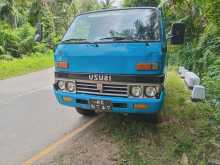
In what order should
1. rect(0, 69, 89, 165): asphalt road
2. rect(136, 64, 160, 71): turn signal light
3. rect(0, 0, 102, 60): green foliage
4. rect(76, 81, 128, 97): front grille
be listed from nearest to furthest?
1. rect(136, 64, 160, 71): turn signal light
2. rect(76, 81, 128, 97): front grille
3. rect(0, 69, 89, 165): asphalt road
4. rect(0, 0, 102, 60): green foliage

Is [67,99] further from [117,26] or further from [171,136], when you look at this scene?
[171,136]

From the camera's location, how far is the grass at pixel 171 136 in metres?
4.32

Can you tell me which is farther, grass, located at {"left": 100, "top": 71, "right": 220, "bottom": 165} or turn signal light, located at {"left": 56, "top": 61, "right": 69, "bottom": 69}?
turn signal light, located at {"left": 56, "top": 61, "right": 69, "bottom": 69}

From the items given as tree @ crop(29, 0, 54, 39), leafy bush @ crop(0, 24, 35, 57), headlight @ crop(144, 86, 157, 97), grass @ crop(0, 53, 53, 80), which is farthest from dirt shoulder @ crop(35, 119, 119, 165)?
tree @ crop(29, 0, 54, 39)

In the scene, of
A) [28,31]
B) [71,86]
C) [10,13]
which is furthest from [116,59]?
[10,13]

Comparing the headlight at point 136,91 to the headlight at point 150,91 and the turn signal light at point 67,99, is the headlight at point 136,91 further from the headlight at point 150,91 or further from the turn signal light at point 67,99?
the turn signal light at point 67,99

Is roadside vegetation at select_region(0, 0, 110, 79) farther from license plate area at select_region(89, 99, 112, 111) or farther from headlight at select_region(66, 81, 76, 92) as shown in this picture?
license plate area at select_region(89, 99, 112, 111)

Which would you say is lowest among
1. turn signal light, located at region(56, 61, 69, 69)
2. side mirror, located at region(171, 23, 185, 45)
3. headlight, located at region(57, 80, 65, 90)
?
headlight, located at region(57, 80, 65, 90)

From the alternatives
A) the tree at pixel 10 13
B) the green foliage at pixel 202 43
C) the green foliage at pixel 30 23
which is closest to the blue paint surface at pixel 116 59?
the green foliage at pixel 202 43

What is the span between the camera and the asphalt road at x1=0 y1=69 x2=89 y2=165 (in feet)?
15.8

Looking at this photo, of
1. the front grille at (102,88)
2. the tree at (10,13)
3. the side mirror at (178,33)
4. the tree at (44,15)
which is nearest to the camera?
the front grille at (102,88)

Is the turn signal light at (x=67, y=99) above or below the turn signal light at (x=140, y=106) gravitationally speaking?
below

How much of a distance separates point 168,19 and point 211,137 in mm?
13357

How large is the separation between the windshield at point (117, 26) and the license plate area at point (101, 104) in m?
1.14
